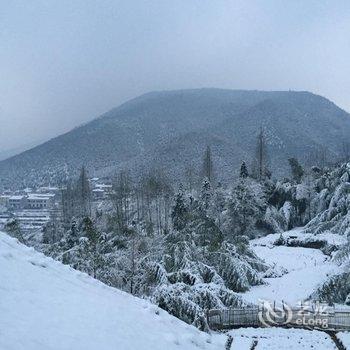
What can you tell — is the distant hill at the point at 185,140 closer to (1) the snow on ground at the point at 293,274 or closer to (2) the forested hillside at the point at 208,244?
(2) the forested hillside at the point at 208,244

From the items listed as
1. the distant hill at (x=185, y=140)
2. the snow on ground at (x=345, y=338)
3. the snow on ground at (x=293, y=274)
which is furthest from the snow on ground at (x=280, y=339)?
the distant hill at (x=185, y=140)

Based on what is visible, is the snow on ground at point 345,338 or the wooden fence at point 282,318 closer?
the snow on ground at point 345,338

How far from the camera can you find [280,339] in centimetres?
1030

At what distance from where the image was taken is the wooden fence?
10.8 meters

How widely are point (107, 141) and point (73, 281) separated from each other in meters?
152

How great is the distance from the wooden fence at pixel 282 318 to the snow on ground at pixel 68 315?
515cm

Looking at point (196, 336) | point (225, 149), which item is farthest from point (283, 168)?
point (196, 336)

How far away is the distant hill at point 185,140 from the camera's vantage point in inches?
4313

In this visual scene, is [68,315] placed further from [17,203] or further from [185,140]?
[185,140]

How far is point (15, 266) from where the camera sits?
19.6 feet

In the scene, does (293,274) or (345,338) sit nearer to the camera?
(345,338)

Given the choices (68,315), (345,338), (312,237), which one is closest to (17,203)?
(312,237)

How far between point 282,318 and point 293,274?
8.67 meters

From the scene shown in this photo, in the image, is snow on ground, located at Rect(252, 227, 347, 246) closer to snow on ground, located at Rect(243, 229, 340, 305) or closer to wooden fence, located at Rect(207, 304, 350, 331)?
snow on ground, located at Rect(243, 229, 340, 305)
